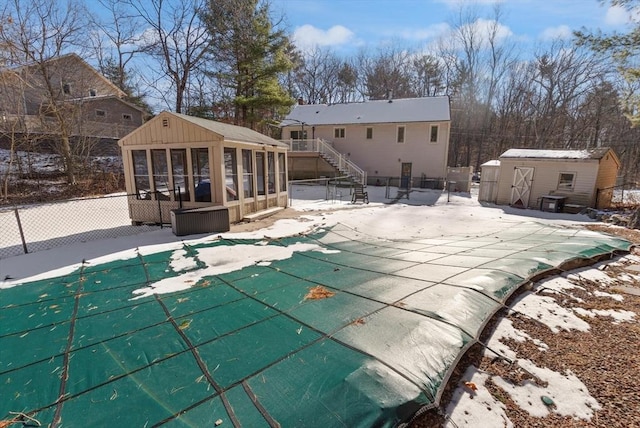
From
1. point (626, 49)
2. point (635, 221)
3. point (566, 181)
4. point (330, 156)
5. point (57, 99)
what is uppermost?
point (626, 49)

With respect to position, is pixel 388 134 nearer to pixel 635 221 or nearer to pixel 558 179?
pixel 558 179

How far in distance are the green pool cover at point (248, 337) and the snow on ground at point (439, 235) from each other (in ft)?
0.83

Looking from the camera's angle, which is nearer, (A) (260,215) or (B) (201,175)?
(B) (201,175)

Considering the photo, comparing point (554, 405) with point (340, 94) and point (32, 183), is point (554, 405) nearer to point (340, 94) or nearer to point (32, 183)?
point (32, 183)

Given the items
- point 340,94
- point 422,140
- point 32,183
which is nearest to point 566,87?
point 422,140

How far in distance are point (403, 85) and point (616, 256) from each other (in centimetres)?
3141

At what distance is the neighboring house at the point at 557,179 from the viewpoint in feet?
44.6

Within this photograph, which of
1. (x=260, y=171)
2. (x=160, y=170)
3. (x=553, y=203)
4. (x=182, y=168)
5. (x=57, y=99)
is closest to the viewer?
(x=182, y=168)

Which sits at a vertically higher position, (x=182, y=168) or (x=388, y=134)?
(x=388, y=134)

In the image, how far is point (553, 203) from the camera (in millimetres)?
13742

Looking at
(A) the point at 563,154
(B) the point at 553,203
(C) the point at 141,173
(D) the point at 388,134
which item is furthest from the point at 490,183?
(C) the point at 141,173

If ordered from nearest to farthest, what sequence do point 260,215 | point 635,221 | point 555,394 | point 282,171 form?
1. point 555,394
2. point 260,215
3. point 635,221
4. point 282,171

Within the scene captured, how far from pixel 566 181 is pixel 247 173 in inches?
597

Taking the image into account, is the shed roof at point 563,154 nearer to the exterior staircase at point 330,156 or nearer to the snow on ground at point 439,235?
the snow on ground at point 439,235
